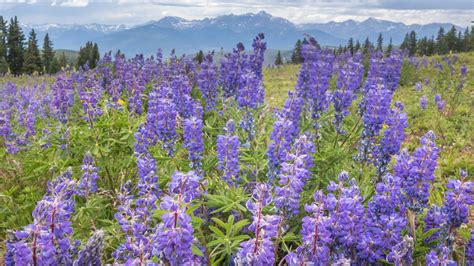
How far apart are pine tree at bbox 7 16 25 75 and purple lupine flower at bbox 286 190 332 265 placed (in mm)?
51316

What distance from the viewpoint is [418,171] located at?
3035mm

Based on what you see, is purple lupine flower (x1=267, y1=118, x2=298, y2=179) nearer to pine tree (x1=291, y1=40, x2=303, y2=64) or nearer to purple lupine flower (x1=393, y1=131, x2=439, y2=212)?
purple lupine flower (x1=393, y1=131, x2=439, y2=212)

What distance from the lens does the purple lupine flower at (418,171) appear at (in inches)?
120

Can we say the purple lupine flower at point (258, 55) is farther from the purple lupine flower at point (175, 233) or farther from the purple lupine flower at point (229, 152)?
the purple lupine flower at point (175, 233)

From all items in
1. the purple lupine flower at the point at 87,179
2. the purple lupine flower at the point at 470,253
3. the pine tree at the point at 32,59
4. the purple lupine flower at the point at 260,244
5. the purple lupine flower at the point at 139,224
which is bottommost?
the pine tree at the point at 32,59

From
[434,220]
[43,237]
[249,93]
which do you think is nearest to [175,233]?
[43,237]

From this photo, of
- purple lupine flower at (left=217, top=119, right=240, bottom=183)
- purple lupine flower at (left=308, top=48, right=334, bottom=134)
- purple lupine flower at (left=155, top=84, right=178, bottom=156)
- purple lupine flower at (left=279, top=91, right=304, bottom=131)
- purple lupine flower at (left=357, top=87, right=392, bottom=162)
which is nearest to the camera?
purple lupine flower at (left=217, top=119, right=240, bottom=183)

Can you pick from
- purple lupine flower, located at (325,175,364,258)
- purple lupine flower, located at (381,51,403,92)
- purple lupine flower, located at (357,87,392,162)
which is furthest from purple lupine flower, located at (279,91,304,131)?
purple lupine flower, located at (381,51,403,92)

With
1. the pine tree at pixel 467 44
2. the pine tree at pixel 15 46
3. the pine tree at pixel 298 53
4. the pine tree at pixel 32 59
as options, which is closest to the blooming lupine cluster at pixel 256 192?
the pine tree at pixel 298 53

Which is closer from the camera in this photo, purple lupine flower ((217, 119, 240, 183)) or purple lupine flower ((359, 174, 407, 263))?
purple lupine flower ((359, 174, 407, 263))

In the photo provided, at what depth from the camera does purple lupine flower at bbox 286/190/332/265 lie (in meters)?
2.28

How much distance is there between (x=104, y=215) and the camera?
4.38 m

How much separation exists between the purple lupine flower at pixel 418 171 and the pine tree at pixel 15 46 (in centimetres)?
5100

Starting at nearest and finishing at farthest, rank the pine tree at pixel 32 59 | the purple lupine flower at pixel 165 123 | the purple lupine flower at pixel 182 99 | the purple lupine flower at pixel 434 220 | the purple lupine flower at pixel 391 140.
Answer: the purple lupine flower at pixel 434 220 < the purple lupine flower at pixel 391 140 < the purple lupine flower at pixel 165 123 < the purple lupine flower at pixel 182 99 < the pine tree at pixel 32 59
